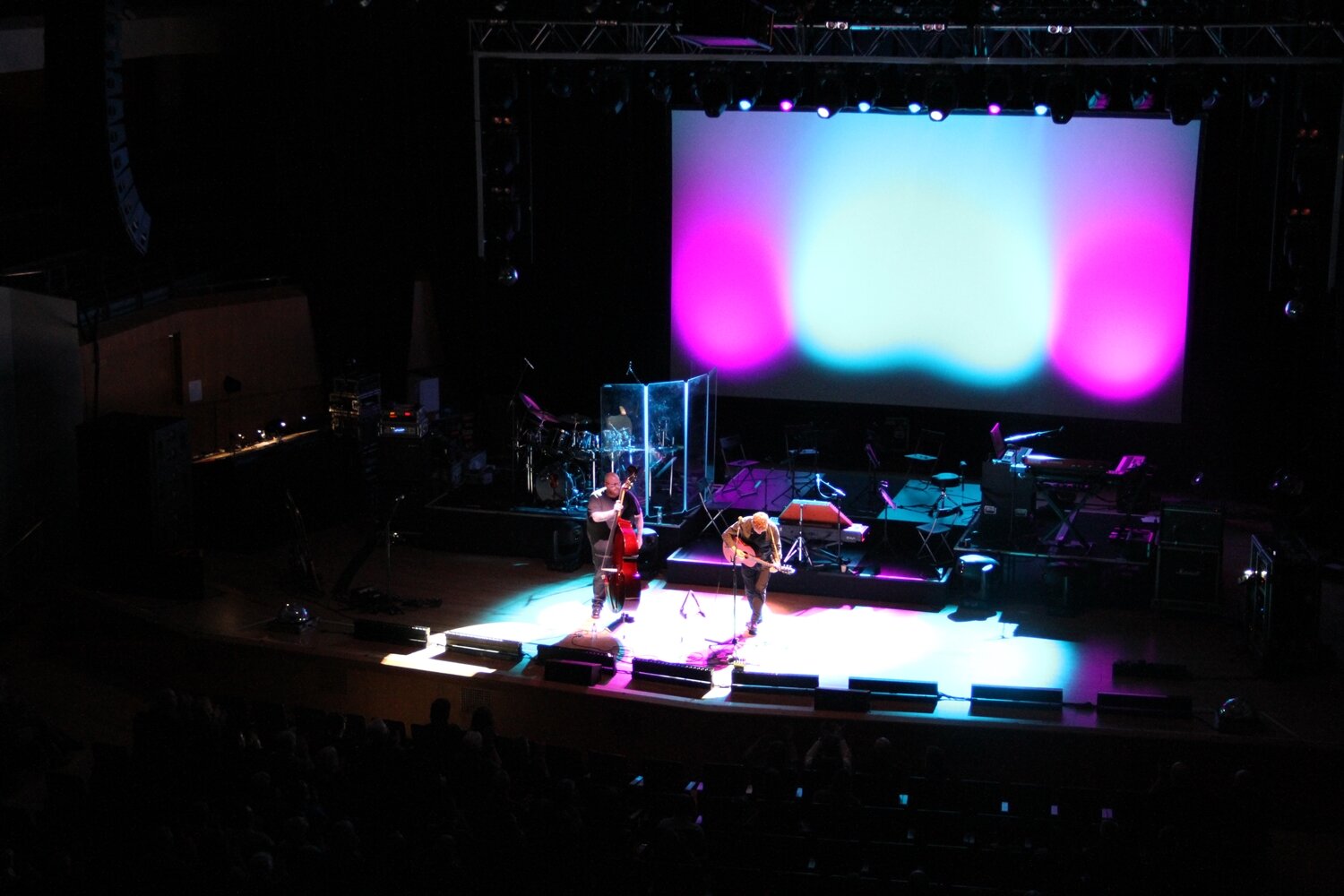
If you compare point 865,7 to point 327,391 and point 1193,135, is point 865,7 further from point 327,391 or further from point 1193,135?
point 327,391

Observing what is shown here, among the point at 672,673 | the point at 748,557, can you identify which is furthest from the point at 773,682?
the point at 748,557

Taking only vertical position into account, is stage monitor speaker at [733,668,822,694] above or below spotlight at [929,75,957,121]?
below

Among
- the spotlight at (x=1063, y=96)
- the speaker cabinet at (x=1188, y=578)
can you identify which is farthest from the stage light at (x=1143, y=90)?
the speaker cabinet at (x=1188, y=578)

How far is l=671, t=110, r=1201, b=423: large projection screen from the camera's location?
1623cm

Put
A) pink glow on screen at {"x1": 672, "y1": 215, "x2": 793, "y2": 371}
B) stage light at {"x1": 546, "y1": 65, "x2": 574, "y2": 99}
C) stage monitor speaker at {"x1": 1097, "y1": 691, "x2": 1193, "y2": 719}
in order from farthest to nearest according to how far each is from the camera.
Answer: pink glow on screen at {"x1": 672, "y1": 215, "x2": 793, "y2": 371} → stage light at {"x1": 546, "y1": 65, "x2": 574, "y2": 99} → stage monitor speaker at {"x1": 1097, "y1": 691, "x2": 1193, "y2": 719}

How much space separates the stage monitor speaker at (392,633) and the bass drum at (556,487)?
10.1ft

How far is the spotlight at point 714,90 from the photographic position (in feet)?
47.5

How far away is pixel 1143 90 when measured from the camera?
13781mm

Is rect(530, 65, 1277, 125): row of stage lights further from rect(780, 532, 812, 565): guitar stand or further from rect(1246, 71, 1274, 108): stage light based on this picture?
rect(780, 532, 812, 565): guitar stand

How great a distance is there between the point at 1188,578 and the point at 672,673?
16.2 ft

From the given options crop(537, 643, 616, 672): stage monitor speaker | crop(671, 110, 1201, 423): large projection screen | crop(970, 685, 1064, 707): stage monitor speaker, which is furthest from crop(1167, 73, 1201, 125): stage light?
crop(537, 643, 616, 672): stage monitor speaker

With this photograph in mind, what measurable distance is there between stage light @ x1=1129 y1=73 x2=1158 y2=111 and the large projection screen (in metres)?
2.28

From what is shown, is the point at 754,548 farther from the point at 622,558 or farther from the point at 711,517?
the point at 711,517

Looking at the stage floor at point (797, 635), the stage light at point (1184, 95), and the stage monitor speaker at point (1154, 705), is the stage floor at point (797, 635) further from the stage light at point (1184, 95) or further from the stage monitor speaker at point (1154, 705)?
the stage light at point (1184, 95)
